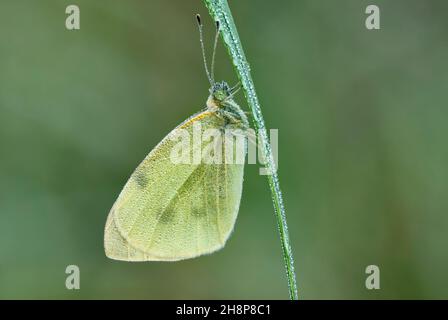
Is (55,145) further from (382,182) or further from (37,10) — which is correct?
(382,182)

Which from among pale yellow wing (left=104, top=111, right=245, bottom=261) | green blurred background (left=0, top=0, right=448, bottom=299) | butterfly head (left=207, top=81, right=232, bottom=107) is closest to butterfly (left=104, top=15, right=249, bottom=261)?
pale yellow wing (left=104, top=111, right=245, bottom=261)

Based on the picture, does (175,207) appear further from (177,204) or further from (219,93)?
(219,93)

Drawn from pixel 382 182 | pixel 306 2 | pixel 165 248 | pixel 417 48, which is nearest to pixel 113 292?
pixel 165 248

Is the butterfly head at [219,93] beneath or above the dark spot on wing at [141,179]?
above

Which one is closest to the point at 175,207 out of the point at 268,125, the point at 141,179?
→ the point at 141,179

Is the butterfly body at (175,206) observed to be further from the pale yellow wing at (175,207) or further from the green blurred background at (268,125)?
the green blurred background at (268,125)

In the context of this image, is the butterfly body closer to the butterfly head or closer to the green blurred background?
the butterfly head

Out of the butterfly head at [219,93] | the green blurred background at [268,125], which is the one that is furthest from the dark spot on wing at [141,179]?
the green blurred background at [268,125]
